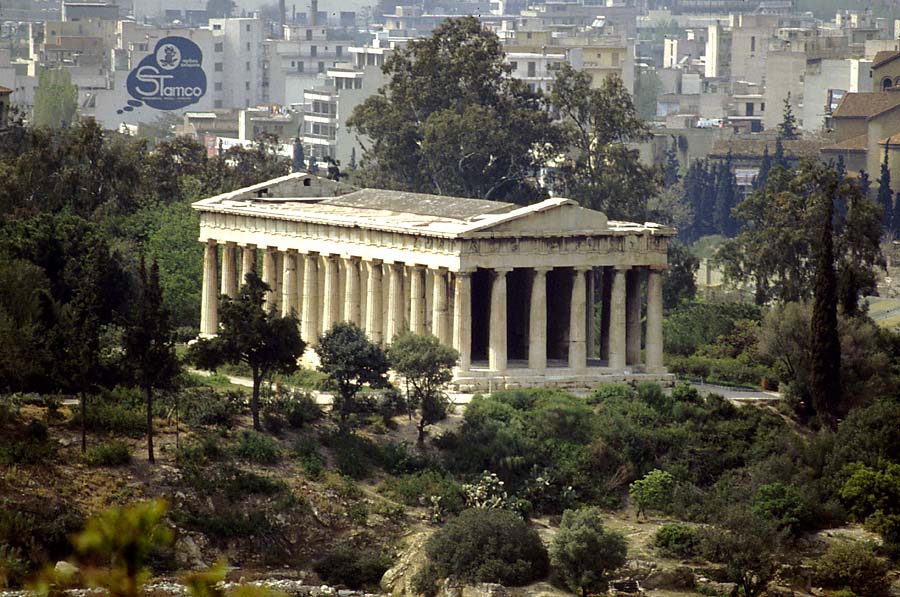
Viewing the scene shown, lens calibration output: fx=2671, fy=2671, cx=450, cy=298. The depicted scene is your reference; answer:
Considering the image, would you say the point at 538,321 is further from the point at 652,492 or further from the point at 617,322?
the point at 652,492

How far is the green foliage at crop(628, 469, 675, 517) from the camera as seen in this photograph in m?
83.1

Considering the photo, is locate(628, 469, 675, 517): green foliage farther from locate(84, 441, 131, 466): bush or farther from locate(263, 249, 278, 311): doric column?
locate(263, 249, 278, 311): doric column

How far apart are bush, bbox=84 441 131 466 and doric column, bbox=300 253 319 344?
19.7m

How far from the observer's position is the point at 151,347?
8081cm

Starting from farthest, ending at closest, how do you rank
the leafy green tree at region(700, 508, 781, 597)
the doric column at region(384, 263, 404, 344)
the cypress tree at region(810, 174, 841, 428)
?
the doric column at region(384, 263, 404, 344) → the cypress tree at region(810, 174, 841, 428) → the leafy green tree at region(700, 508, 781, 597)

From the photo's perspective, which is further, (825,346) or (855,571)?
(825,346)

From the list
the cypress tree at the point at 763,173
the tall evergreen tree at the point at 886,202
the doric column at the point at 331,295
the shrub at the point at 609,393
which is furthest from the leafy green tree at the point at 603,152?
the cypress tree at the point at 763,173

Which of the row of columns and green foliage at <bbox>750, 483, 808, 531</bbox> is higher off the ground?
the row of columns

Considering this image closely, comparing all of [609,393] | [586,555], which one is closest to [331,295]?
[609,393]

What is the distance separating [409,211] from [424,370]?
11.8 meters

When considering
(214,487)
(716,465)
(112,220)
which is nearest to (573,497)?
(716,465)

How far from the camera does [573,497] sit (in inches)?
3263

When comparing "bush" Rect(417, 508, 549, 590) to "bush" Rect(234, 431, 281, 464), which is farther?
"bush" Rect(234, 431, 281, 464)

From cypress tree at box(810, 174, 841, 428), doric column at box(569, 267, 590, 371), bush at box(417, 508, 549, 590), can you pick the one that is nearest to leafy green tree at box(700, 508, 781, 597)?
bush at box(417, 508, 549, 590)
